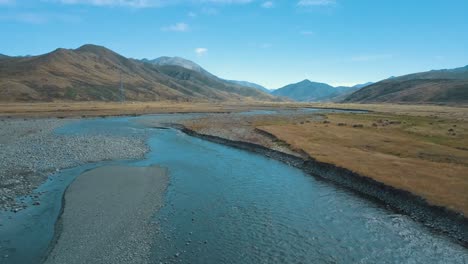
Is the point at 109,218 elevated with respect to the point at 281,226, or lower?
elevated

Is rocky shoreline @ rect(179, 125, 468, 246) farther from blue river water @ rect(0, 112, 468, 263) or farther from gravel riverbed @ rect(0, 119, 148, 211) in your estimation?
gravel riverbed @ rect(0, 119, 148, 211)

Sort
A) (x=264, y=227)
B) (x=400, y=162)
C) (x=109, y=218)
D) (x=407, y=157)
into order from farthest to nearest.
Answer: (x=407, y=157), (x=400, y=162), (x=109, y=218), (x=264, y=227)

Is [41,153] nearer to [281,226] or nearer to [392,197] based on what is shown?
[281,226]

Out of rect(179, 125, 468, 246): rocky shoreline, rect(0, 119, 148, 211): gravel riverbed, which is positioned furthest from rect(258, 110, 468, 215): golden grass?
rect(0, 119, 148, 211): gravel riverbed

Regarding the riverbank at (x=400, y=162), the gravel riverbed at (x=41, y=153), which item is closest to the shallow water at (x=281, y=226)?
the riverbank at (x=400, y=162)

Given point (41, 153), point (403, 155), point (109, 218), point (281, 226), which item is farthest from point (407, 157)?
point (41, 153)

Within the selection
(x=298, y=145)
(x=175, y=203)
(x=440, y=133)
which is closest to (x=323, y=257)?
(x=175, y=203)
